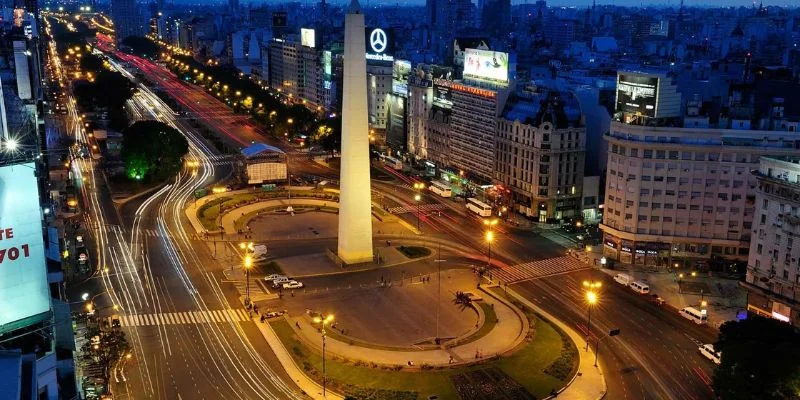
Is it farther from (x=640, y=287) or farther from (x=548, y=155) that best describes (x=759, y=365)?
(x=548, y=155)

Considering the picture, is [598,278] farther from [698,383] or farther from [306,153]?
[306,153]

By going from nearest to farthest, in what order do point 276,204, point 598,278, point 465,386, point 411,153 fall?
point 465,386
point 598,278
point 276,204
point 411,153

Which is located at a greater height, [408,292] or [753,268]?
[753,268]

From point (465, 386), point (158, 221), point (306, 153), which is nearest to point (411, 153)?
point (306, 153)

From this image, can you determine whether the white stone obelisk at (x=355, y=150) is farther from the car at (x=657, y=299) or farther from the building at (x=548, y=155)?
the car at (x=657, y=299)

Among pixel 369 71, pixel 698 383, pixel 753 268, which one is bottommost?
pixel 698 383

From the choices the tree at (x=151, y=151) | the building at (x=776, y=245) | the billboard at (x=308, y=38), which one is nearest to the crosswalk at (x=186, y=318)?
the building at (x=776, y=245)
